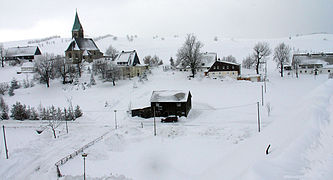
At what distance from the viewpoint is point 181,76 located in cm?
6200

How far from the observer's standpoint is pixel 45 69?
5841 centimetres

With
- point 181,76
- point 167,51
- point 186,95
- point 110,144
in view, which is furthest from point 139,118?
point 167,51

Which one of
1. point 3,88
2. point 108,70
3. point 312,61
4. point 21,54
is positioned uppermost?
point 21,54

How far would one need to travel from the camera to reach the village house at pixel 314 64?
6328cm

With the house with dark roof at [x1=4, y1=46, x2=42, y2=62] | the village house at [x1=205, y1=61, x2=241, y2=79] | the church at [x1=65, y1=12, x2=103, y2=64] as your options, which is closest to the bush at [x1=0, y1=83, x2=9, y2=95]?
the church at [x1=65, y1=12, x2=103, y2=64]

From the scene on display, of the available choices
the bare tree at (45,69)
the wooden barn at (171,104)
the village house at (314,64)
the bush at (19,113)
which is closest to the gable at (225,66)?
the village house at (314,64)

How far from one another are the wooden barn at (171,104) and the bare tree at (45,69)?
32642mm

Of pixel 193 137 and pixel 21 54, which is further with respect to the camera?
pixel 21 54

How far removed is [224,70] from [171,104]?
88.2 feet

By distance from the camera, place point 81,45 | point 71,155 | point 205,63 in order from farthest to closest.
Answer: point 81,45, point 205,63, point 71,155

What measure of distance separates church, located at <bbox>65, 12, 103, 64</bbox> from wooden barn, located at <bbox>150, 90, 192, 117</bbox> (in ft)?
145

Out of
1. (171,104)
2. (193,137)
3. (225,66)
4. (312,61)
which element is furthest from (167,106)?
(312,61)

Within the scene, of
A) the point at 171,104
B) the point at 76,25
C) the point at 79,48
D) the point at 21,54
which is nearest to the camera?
the point at 171,104

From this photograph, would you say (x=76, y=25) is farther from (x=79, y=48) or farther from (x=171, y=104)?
(x=171, y=104)
